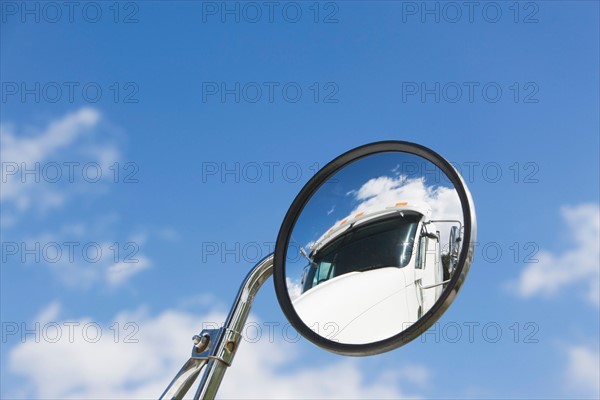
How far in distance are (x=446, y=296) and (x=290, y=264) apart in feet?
2.09

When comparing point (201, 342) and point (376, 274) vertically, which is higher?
point (376, 274)

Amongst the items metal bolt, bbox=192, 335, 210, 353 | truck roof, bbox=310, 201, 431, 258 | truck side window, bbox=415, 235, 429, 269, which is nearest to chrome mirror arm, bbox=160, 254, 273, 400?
metal bolt, bbox=192, 335, 210, 353

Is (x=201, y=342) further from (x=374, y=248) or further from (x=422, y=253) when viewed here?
(x=422, y=253)

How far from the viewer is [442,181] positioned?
2076 millimetres

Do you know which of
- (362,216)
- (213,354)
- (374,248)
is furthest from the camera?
(362,216)

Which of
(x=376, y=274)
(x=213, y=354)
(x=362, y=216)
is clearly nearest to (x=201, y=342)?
(x=213, y=354)

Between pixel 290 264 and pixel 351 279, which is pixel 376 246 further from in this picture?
pixel 290 264

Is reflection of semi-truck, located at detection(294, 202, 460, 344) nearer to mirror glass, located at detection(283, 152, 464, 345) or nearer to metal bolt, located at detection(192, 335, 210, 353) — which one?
mirror glass, located at detection(283, 152, 464, 345)

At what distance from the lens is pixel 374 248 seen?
2.06 m

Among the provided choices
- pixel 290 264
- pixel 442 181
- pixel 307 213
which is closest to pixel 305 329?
pixel 290 264

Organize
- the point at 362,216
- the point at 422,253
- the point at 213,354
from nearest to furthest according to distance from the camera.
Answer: the point at 213,354 → the point at 422,253 → the point at 362,216

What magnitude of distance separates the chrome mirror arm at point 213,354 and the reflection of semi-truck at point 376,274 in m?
0.23

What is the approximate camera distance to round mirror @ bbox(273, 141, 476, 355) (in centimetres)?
186

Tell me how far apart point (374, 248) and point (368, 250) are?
0.02 m
